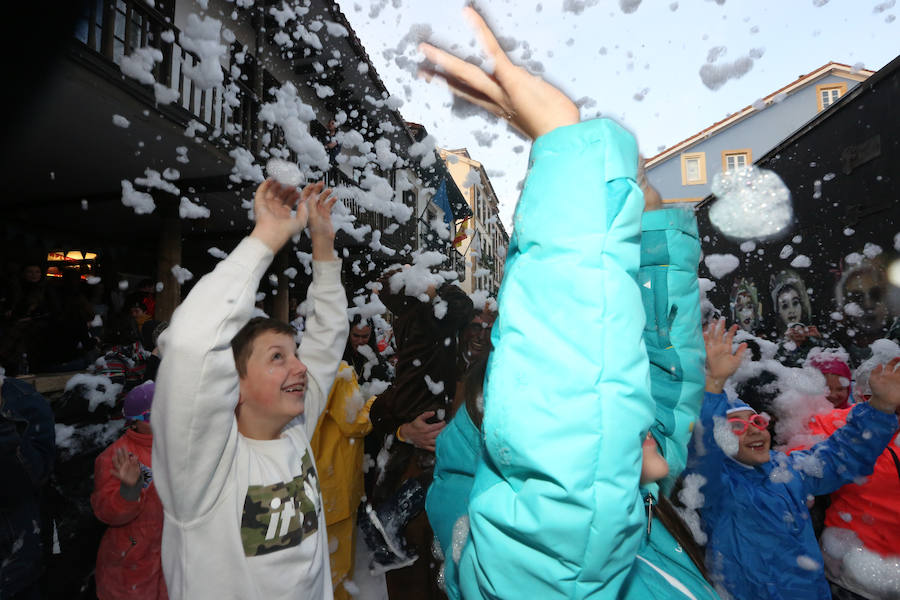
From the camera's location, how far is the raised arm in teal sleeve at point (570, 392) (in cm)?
52

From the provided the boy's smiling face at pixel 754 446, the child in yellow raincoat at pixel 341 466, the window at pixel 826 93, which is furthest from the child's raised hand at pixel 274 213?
the window at pixel 826 93

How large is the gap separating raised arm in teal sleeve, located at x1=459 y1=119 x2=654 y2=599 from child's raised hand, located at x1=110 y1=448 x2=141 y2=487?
245 cm

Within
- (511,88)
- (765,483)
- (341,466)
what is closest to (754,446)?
(765,483)

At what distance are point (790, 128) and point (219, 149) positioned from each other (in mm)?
19520

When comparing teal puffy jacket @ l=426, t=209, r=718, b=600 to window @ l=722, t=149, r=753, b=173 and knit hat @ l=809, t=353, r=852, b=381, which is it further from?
window @ l=722, t=149, r=753, b=173

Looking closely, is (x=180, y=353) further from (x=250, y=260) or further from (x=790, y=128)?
(x=790, y=128)

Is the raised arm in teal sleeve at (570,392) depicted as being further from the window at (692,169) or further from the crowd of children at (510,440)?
the window at (692,169)

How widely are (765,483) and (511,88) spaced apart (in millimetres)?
2610

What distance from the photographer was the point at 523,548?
21.8 inches

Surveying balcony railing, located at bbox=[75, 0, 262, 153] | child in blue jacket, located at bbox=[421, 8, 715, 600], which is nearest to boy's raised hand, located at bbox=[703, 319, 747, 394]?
child in blue jacket, located at bbox=[421, 8, 715, 600]

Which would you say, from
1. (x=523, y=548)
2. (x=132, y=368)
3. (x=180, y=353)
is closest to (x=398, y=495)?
(x=180, y=353)

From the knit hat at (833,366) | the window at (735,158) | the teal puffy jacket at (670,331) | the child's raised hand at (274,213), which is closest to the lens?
the teal puffy jacket at (670,331)

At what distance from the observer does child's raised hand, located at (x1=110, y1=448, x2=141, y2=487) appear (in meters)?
2.28

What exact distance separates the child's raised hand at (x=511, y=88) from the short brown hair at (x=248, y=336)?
1.32 metres
